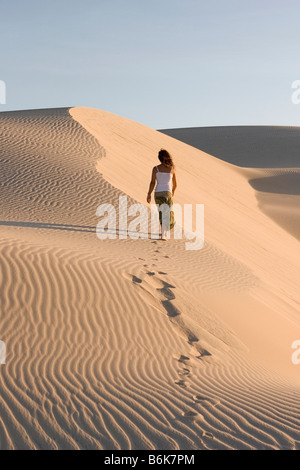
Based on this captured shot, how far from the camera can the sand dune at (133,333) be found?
4762 millimetres

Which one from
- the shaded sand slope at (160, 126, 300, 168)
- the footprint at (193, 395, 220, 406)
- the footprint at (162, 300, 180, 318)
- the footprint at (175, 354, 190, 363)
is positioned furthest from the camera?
the shaded sand slope at (160, 126, 300, 168)

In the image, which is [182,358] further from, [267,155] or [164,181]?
[267,155]

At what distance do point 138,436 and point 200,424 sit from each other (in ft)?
1.91

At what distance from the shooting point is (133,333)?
703cm

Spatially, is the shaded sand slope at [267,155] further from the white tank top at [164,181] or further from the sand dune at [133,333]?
the white tank top at [164,181]

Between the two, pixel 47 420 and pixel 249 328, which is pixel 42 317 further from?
pixel 249 328

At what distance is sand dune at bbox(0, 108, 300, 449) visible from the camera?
476cm

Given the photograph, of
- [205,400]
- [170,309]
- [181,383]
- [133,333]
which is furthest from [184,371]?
[170,309]

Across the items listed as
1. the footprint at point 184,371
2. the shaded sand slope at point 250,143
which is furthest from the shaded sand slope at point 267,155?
the footprint at point 184,371

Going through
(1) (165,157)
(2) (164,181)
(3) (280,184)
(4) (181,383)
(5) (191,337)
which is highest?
(1) (165,157)

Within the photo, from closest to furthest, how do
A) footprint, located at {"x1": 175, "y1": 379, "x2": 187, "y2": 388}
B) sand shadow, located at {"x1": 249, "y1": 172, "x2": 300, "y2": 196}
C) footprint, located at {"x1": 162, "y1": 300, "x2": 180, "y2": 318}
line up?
footprint, located at {"x1": 175, "y1": 379, "x2": 187, "y2": 388} < footprint, located at {"x1": 162, "y1": 300, "x2": 180, "y2": 318} < sand shadow, located at {"x1": 249, "y1": 172, "x2": 300, "y2": 196}

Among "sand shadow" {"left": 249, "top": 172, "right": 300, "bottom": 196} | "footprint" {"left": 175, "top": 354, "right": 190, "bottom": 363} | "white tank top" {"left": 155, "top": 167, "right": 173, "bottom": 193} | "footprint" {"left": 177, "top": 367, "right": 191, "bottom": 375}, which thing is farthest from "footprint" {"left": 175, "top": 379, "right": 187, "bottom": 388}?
"sand shadow" {"left": 249, "top": 172, "right": 300, "bottom": 196}

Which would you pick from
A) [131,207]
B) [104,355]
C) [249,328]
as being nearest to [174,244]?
Answer: [131,207]

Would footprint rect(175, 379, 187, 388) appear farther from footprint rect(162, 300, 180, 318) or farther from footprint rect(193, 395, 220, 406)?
footprint rect(162, 300, 180, 318)
